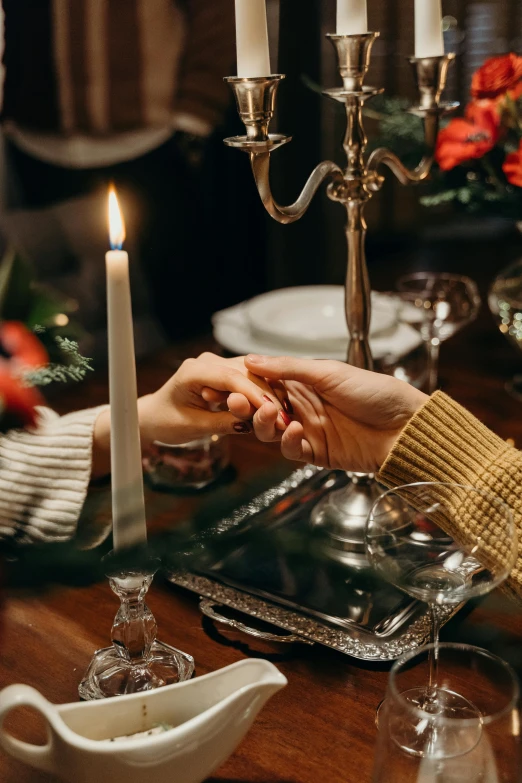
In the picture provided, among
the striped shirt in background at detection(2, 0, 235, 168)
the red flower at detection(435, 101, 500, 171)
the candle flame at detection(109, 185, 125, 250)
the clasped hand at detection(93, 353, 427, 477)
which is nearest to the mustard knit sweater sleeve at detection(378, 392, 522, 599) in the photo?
the clasped hand at detection(93, 353, 427, 477)

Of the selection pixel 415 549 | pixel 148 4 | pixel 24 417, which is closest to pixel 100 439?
pixel 415 549

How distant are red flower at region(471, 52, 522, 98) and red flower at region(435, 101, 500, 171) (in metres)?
0.02

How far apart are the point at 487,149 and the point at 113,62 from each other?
1346mm

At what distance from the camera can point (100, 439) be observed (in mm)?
867

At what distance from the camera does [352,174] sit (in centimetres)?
86

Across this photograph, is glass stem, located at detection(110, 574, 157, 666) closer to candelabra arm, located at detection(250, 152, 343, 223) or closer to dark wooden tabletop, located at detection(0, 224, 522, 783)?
dark wooden tabletop, located at detection(0, 224, 522, 783)

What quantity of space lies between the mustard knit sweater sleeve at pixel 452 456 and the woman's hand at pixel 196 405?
0.46 ft

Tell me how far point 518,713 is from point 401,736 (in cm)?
6

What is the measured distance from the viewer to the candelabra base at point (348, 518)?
2.90 feet

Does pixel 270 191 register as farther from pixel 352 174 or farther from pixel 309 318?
pixel 309 318

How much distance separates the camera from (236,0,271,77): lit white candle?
0.68 meters

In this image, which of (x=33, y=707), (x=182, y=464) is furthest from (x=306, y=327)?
(x=33, y=707)

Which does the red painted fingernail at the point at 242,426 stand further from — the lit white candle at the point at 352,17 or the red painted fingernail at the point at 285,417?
the lit white candle at the point at 352,17

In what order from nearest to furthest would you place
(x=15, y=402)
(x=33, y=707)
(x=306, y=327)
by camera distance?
(x=15, y=402), (x=33, y=707), (x=306, y=327)
